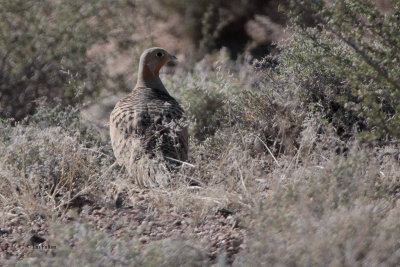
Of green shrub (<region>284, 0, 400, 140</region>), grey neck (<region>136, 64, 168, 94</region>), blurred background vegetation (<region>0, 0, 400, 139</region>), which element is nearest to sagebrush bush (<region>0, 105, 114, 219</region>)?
blurred background vegetation (<region>0, 0, 400, 139</region>)

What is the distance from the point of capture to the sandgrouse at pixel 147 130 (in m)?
4.52

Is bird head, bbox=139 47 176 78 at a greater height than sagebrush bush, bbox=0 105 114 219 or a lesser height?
greater

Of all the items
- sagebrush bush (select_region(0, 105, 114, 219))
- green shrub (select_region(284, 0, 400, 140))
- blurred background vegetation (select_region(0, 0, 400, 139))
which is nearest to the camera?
green shrub (select_region(284, 0, 400, 140))

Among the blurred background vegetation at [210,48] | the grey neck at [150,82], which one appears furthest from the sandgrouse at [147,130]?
the blurred background vegetation at [210,48]

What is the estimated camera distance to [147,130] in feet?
15.5

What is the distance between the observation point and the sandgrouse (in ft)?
14.8

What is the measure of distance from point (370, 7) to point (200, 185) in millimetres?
1669

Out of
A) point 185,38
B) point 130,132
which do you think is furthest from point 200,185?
point 185,38

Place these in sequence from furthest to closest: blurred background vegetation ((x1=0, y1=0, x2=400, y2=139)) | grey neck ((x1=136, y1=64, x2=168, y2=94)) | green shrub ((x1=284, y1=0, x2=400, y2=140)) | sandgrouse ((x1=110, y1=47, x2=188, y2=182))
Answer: grey neck ((x1=136, y1=64, x2=168, y2=94)), sandgrouse ((x1=110, y1=47, x2=188, y2=182)), blurred background vegetation ((x1=0, y1=0, x2=400, y2=139)), green shrub ((x1=284, y1=0, x2=400, y2=140))

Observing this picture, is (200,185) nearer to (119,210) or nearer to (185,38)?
(119,210)

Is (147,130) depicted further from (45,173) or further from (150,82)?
(150,82)

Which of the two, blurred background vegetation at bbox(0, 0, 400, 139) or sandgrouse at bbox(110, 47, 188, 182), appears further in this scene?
sandgrouse at bbox(110, 47, 188, 182)

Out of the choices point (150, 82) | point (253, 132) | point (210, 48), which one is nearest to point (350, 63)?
point (253, 132)

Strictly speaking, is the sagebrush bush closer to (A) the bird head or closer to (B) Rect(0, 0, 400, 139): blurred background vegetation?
(B) Rect(0, 0, 400, 139): blurred background vegetation
